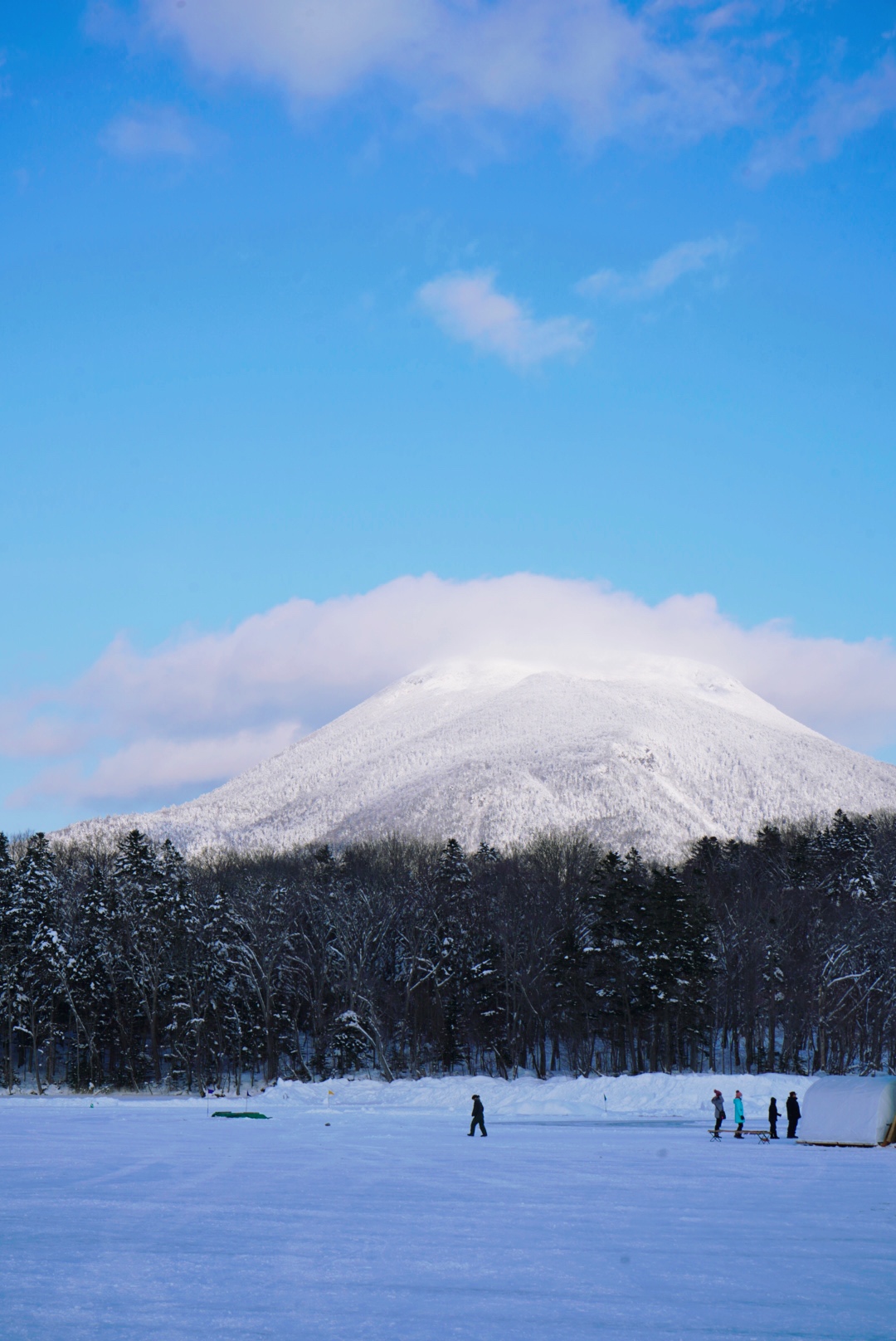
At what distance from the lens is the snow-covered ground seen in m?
11.9

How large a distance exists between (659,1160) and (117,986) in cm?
5471

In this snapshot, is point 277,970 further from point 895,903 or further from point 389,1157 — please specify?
point 389,1157

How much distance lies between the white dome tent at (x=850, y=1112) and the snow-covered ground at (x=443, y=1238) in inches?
30.2

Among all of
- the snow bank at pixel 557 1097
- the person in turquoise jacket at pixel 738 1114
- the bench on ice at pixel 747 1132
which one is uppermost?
the person in turquoise jacket at pixel 738 1114

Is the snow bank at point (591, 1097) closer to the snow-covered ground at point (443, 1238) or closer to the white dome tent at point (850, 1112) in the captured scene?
the white dome tent at point (850, 1112)

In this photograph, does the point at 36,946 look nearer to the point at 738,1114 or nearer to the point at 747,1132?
the point at 747,1132

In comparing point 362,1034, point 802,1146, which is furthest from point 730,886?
point 802,1146

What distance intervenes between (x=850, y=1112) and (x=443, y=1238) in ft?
63.5

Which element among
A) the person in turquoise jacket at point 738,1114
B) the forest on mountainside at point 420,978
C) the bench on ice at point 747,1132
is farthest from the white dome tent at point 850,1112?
the forest on mountainside at point 420,978

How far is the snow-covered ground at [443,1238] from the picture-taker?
1193 cm

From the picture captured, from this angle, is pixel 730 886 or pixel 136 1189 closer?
pixel 136 1189

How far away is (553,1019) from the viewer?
75188mm

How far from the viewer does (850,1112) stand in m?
31.8

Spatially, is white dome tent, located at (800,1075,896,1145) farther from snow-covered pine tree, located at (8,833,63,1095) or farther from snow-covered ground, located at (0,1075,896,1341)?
snow-covered pine tree, located at (8,833,63,1095)
